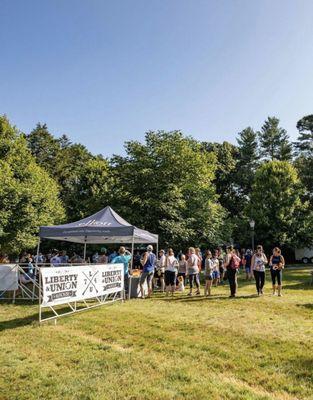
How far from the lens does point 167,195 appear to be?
82.3 feet

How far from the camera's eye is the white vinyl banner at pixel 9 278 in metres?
12.4

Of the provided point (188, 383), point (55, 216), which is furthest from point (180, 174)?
point (188, 383)

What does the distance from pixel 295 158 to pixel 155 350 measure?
54.7 meters

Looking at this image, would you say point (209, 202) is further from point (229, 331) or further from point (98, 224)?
point (229, 331)

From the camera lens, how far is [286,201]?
4091 cm

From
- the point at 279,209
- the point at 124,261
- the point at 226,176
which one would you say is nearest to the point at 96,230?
the point at 124,261

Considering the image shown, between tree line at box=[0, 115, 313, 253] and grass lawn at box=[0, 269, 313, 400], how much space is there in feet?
48.2

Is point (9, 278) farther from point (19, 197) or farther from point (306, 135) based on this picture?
point (306, 135)

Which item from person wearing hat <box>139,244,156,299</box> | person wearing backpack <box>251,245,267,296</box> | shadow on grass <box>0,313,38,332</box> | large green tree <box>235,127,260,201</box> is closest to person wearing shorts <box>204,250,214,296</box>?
person wearing backpack <box>251,245,267,296</box>

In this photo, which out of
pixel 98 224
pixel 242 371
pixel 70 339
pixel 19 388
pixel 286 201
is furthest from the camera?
pixel 286 201

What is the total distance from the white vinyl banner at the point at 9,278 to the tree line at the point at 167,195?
11874 mm

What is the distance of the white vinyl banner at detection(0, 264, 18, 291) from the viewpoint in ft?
40.8

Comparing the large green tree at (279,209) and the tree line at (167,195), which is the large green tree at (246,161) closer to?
the tree line at (167,195)

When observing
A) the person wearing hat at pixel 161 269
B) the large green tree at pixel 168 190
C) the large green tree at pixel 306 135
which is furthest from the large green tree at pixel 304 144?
the person wearing hat at pixel 161 269
